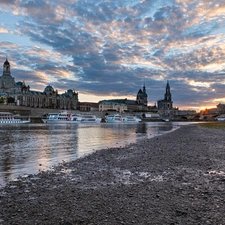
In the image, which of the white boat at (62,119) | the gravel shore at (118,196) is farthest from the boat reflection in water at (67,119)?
the gravel shore at (118,196)

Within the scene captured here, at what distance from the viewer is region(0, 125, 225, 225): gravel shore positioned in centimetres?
583

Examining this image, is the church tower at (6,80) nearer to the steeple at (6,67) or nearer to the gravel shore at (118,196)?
the steeple at (6,67)

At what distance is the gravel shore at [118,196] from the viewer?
5828 mm

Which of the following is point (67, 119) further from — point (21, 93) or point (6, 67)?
point (6, 67)

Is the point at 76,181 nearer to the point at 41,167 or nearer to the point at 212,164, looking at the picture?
the point at 41,167

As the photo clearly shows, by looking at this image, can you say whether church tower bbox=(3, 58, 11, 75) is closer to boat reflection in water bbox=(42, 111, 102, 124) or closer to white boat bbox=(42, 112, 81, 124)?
boat reflection in water bbox=(42, 111, 102, 124)

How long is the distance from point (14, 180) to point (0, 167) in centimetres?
346

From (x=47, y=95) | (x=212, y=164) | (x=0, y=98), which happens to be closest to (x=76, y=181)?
(x=212, y=164)

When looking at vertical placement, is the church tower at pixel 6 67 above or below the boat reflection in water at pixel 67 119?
above

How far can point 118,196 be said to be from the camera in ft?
24.9

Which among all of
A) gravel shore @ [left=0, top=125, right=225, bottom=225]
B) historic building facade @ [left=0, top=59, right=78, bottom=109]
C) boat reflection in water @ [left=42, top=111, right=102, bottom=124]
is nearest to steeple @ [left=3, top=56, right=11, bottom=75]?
historic building facade @ [left=0, top=59, right=78, bottom=109]

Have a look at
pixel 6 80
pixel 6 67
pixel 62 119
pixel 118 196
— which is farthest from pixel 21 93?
pixel 118 196

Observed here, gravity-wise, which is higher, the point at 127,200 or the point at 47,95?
the point at 47,95

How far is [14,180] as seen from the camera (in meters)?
10.1
